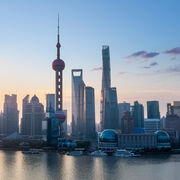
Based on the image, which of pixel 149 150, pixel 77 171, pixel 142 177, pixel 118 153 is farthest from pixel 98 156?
pixel 142 177

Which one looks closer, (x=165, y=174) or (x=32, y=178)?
(x=32, y=178)

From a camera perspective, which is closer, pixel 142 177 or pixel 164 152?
pixel 142 177

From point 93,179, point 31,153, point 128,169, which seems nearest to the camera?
point 93,179

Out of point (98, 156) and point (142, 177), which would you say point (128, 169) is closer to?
point (142, 177)

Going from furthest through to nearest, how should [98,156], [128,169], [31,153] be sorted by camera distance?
[31,153] < [98,156] < [128,169]

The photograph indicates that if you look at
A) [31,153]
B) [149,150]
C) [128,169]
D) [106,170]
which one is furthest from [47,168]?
[149,150]

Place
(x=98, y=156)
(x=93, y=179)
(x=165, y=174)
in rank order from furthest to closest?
(x=98, y=156) < (x=165, y=174) < (x=93, y=179)

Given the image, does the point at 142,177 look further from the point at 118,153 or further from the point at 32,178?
the point at 118,153

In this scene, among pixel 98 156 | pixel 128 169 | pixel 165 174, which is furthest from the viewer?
pixel 98 156
